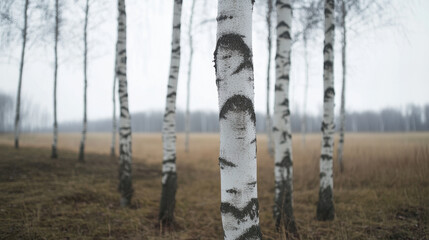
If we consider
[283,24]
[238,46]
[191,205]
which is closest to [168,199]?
[191,205]

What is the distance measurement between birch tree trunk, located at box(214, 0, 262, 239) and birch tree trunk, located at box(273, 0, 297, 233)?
2.63 meters

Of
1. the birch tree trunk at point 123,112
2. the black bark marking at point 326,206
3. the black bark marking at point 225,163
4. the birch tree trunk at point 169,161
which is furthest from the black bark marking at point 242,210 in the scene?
the birch tree trunk at point 123,112

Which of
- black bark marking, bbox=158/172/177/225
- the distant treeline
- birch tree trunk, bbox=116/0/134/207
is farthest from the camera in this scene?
the distant treeline

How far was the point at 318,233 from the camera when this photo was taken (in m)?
3.52

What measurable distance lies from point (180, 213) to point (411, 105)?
101149mm

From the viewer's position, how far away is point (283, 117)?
372 cm

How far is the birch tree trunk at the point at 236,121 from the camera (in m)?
1.20

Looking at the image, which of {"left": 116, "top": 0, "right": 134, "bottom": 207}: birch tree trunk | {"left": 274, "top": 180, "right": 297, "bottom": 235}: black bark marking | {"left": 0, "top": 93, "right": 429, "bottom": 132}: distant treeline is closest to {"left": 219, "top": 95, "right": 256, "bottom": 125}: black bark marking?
{"left": 274, "top": 180, "right": 297, "bottom": 235}: black bark marking

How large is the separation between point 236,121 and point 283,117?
276cm

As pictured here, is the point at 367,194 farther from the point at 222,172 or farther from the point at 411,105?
the point at 411,105

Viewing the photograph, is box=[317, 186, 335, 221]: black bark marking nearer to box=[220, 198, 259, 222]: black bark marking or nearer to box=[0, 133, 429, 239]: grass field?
box=[0, 133, 429, 239]: grass field

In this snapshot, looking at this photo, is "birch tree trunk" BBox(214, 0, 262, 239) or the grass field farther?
the grass field

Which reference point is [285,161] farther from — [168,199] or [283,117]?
[168,199]

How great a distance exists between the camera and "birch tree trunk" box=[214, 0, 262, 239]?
1203 millimetres
